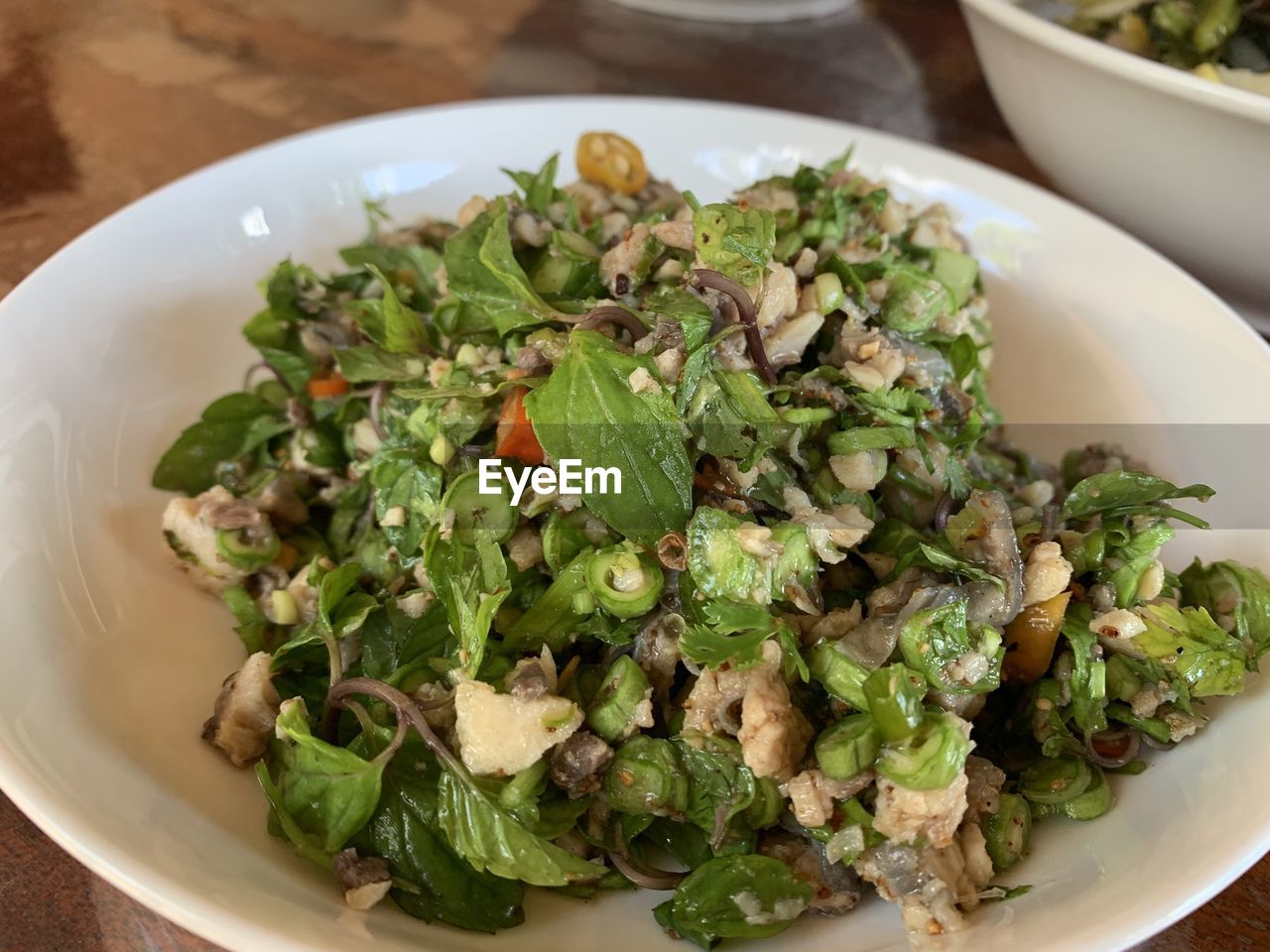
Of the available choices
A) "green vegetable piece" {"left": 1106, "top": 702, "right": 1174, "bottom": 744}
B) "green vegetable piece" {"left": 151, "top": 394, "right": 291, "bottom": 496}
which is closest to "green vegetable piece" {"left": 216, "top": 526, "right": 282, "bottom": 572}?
"green vegetable piece" {"left": 151, "top": 394, "right": 291, "bottom": 496}

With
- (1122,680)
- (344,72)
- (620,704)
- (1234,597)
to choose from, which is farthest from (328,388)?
(344,72)

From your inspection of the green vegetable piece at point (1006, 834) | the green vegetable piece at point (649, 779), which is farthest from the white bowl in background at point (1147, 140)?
the green vegetable piece at point (649, 779)

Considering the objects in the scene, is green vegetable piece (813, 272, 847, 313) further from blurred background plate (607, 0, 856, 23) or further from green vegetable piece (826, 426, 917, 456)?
blurred background plate (607, 0, 856, 23)

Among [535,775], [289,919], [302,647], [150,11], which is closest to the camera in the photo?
[289,919]

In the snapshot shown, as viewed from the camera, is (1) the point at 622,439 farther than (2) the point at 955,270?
No

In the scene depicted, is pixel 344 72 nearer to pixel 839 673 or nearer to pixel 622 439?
pixel 622 439

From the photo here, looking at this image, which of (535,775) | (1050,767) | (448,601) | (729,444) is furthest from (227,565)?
(1050,767)

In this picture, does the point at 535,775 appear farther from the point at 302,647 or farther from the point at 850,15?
the point at 850,15
